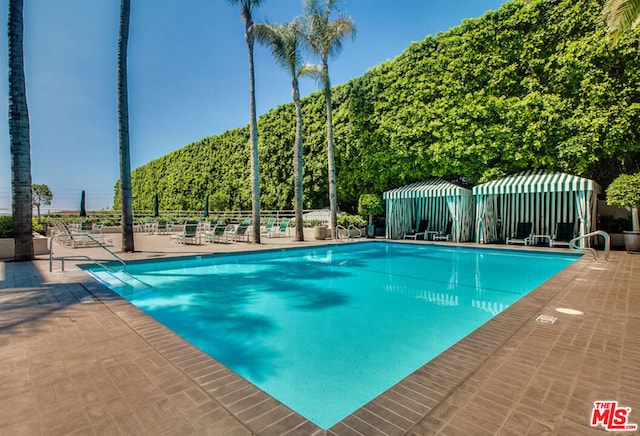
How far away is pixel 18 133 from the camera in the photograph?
8.05m

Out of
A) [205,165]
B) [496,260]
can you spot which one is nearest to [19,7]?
[496,260]

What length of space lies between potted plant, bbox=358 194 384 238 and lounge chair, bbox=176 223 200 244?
7.78m

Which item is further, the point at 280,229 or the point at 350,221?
the point at 280,229

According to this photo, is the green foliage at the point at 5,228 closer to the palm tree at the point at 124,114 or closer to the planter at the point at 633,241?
the palm tree at the point at 124,114

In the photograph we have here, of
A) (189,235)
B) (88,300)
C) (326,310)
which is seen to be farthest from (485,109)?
(88,300)

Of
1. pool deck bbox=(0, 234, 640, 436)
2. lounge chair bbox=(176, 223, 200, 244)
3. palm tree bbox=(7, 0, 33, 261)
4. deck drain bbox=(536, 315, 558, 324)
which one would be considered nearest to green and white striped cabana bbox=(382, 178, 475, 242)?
lounge chair bbox=(176, 223, 200, 244)

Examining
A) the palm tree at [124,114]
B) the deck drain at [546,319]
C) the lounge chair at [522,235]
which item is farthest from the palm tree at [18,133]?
the lounge chair at [522,235]

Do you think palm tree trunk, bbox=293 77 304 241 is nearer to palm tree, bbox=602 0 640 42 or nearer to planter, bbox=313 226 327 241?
planter, bbox=313 226 327 241

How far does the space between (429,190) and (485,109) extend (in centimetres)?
386

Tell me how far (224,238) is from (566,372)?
44.7 ft

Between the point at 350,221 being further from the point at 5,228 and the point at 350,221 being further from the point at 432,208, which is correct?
the point at 5,228

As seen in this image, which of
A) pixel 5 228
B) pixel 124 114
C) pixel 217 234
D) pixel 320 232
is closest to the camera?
pixel 5 228

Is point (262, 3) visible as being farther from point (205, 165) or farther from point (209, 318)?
point (205, 165)

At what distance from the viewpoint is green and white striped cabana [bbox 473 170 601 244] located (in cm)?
1077
